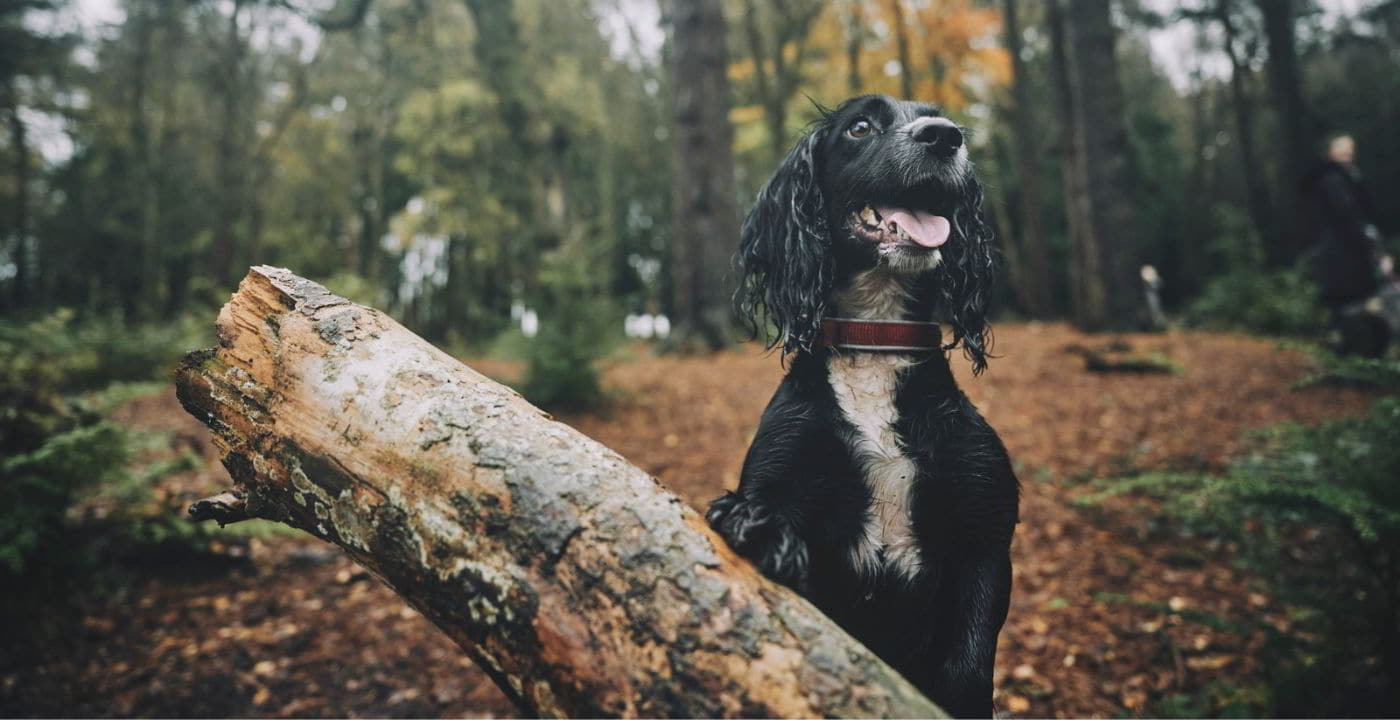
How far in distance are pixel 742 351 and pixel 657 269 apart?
98.6 feet

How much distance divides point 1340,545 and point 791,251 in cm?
369

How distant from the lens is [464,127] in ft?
64.7

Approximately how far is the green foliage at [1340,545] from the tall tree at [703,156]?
24.6 feet

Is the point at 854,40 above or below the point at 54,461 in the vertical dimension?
Answer: above

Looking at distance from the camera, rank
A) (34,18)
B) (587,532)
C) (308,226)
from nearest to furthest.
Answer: (587,532)
(34,18)
(308,226)

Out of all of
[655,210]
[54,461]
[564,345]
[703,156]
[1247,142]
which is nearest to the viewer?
[54,461]

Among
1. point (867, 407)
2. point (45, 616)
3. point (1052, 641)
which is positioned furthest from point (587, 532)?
point (45, 616)

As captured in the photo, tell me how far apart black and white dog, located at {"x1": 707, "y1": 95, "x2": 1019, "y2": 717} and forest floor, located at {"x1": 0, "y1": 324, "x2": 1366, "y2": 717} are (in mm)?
1118

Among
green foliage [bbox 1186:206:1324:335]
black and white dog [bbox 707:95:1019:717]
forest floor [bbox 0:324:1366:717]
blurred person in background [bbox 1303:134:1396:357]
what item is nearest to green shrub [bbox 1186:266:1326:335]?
green foliage [bbox 1186:206:1324:335]

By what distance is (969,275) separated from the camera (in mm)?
1724

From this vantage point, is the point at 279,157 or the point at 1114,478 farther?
the point at 279,157

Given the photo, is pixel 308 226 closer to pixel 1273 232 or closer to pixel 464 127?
pixel 464 127

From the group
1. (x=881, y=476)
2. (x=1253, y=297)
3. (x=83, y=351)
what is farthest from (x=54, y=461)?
(x=1253, y=297)

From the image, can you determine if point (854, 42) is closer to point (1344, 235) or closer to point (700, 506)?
point (1344, 235)
